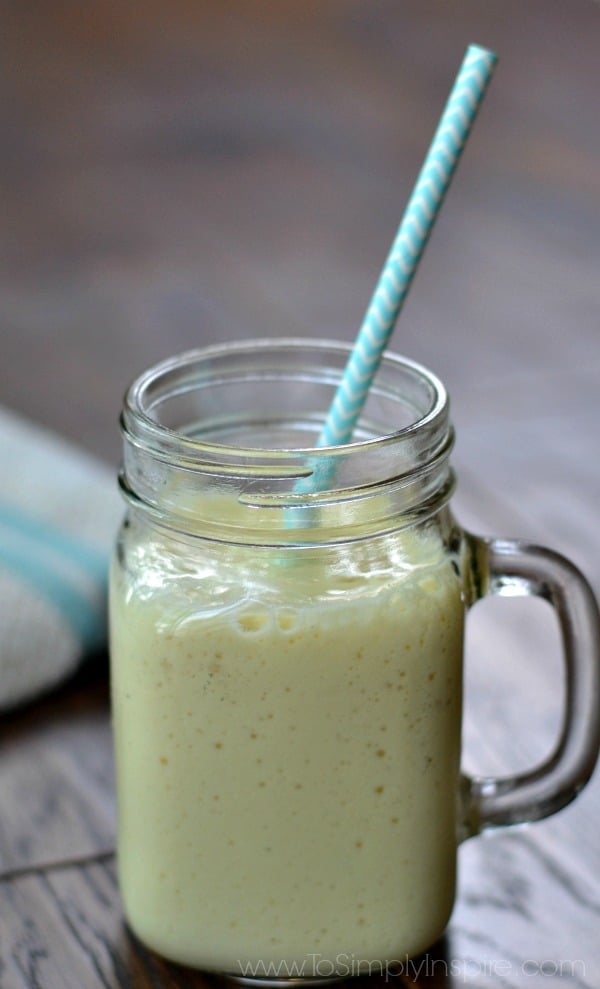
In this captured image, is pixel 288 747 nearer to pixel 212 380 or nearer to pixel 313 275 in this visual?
pixel 212 380

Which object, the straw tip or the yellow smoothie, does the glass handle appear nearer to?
the yellow smoothie

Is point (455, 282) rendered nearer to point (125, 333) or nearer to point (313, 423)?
point (125, 333)

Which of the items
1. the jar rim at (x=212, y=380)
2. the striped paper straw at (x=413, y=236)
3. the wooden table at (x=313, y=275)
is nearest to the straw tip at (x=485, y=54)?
the striped paper straw at (x=413, y=236)

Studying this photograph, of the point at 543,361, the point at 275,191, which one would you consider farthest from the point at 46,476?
the point at 275,191

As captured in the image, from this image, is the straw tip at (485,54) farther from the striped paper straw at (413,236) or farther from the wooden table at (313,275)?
the wooden table at (313,275)

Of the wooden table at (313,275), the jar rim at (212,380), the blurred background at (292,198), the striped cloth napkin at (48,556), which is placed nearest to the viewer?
the jar rim at (212,380)

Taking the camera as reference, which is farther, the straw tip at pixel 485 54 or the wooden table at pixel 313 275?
the wooden table at pixel 313 275
